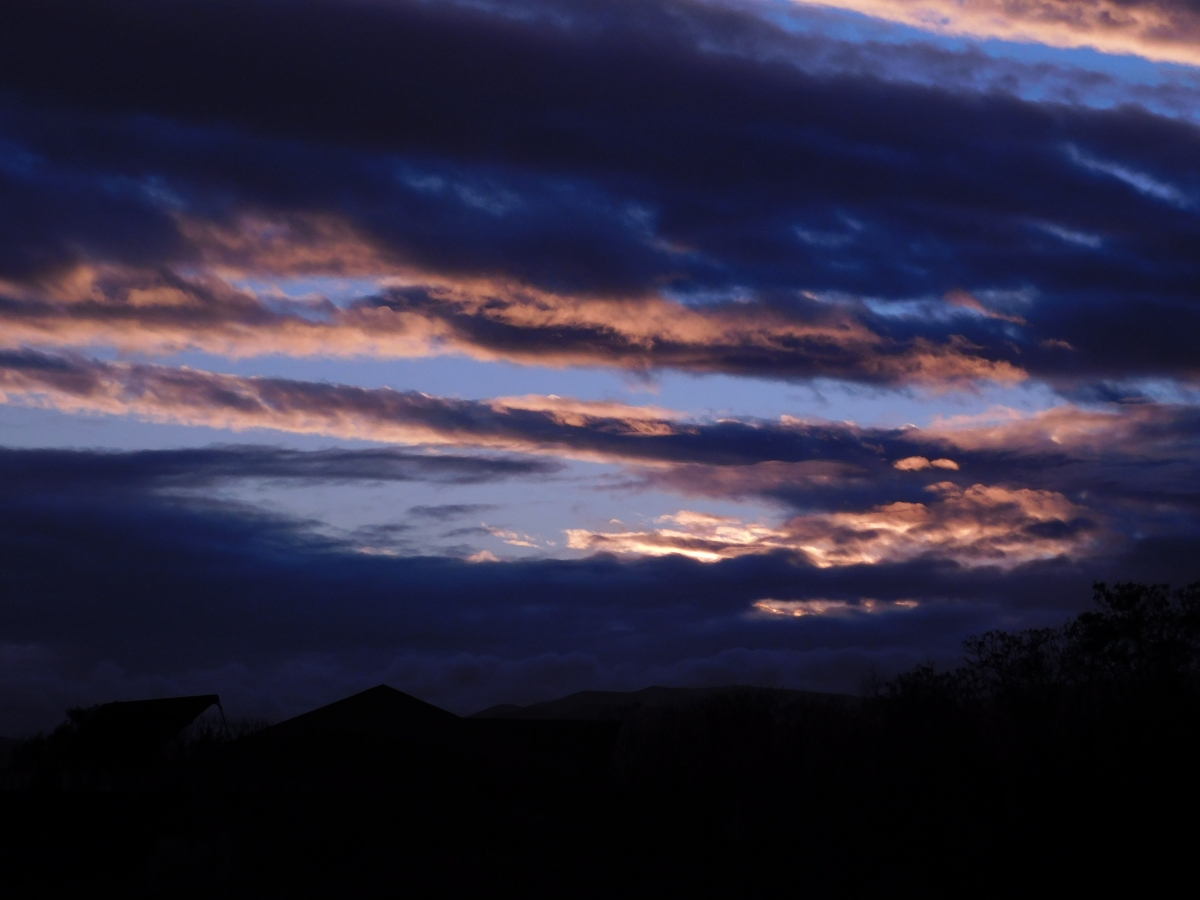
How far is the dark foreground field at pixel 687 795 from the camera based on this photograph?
37625 mm

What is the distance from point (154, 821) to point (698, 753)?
24346 mm

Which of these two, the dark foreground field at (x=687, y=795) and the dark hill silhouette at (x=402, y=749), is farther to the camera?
the dark hill silhouette at (x=402, y=749)

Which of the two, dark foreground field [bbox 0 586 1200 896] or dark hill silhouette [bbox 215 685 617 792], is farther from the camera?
dark hill silhouette [bbox 215 685 617 792]

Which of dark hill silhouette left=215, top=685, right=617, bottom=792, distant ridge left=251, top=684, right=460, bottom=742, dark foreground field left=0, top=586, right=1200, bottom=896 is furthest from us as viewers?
distant ridge left=251, top=684, right=460, bottom=742

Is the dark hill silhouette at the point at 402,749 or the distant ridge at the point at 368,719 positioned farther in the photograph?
the distant ridge at the point at 368,719

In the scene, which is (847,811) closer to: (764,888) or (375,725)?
(764,888)

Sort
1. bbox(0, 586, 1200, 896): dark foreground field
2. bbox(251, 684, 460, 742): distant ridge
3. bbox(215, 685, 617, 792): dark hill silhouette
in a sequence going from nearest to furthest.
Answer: bbox(0, 586, 1200, 896): dark foreground field
bbox(215, 685, 617, 792): dark hill silhouette
bbox(251, 684, 460, 742): distant ridge

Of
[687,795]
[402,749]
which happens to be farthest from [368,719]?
[687,795]

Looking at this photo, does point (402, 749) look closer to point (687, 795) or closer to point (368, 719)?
point (368, 719)

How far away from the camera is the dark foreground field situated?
3762cm

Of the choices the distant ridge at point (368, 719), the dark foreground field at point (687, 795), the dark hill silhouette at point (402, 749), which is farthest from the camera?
the distant ridge at point (368, 719)

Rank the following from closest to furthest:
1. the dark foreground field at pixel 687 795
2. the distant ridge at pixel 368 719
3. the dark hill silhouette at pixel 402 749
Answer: the dark foreground field at pixel 687 795 < the dark hill silhouette at pixel 402 749 < the distant ridge at pixel 368 719

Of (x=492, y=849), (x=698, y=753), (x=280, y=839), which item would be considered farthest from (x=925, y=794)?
(x=280, y=839)

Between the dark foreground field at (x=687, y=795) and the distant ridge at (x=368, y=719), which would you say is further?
the distant ridge at (x=368, y=719)
